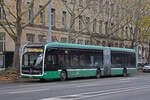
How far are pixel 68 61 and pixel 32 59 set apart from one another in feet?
11.2

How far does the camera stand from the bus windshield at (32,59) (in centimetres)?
2431

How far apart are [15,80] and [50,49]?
3.86m

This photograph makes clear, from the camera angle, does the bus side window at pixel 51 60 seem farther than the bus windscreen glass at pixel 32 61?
Yes

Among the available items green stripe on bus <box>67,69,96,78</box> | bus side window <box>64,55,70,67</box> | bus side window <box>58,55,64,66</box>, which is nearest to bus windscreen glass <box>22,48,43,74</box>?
bus side window <box>58,55,64,66</box>

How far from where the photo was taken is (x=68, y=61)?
26.9m

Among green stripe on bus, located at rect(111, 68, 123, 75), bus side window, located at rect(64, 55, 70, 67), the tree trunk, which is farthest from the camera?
green stripe on bus, located at rect(111, 68, 123, 75)

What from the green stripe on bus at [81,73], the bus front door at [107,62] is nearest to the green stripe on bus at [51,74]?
the green stripe on bus at [81,73]

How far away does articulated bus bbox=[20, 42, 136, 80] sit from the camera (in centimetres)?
2439

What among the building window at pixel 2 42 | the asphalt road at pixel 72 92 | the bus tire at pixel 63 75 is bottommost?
the asphalt road at pixel 72 92

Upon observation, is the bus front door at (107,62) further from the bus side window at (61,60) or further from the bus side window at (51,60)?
the bus side window at (51,60)

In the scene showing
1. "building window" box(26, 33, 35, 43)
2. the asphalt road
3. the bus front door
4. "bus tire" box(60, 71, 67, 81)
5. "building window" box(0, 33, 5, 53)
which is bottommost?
the asphalt road

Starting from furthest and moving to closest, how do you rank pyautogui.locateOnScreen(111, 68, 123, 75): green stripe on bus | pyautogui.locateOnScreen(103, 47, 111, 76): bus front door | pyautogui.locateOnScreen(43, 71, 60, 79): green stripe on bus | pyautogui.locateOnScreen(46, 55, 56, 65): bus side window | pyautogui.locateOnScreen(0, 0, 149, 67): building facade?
pyautogui.locateOnScreen(0, 0, 149, 67): building facade < pyautogui.locateOnScreen(111, 68, 123, 75): green stripe on bus < pyautogui.locateOnScreen(103, 47, 111, 76): bus front door < pyautogui.locateOnScreen(46, 55, 56, 65): bus side window < pyautogui.locateOnScreen(43, 71, 60, 79): green stripe on bus

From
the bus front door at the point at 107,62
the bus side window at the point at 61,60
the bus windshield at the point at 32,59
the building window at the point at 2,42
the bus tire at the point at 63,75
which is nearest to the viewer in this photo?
the bus windshield at the point at 32,59

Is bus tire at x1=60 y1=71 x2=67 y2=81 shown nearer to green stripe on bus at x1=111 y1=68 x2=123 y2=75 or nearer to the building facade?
the building facade
